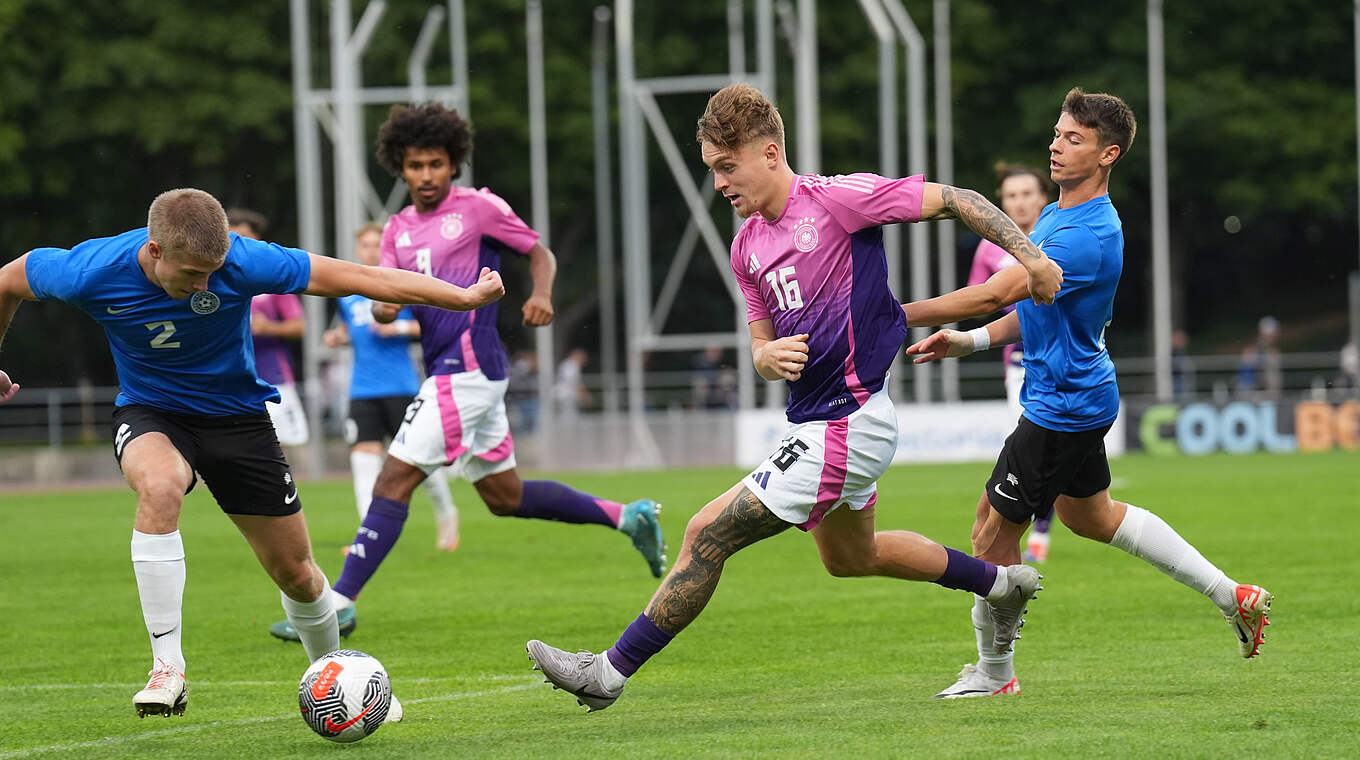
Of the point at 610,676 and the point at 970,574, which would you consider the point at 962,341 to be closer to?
the point at 970,574

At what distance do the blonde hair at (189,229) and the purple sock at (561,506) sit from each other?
380 cm

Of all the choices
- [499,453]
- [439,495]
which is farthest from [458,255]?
[439,495]

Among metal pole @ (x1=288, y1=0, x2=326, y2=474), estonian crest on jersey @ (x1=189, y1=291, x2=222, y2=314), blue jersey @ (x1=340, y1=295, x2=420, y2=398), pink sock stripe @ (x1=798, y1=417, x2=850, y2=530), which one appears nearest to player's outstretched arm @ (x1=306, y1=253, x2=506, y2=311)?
estonian crest on jersey @ (x1=189, y1=291, x2=222, y2=314)

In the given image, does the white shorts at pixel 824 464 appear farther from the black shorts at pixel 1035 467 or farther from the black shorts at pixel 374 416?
the black shorts at pixel 374 416

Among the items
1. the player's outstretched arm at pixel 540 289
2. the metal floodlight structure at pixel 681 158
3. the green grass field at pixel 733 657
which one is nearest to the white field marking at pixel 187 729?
the green grass field at pixel 733 657

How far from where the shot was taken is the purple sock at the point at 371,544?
8555 millimetres

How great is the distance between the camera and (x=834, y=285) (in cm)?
596

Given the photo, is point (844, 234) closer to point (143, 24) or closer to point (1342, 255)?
point (143, 24)

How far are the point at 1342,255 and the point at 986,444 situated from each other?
955 inches

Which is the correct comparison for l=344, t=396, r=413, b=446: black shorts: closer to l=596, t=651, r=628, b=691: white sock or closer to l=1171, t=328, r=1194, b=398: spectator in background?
l=596, t=651, r=628, b=691: white sock

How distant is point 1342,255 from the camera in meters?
45.0

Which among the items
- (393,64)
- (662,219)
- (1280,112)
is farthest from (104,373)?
(1280,112)

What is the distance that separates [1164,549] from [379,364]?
265 inches

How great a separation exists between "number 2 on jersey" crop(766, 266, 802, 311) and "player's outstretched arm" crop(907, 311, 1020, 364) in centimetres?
43
